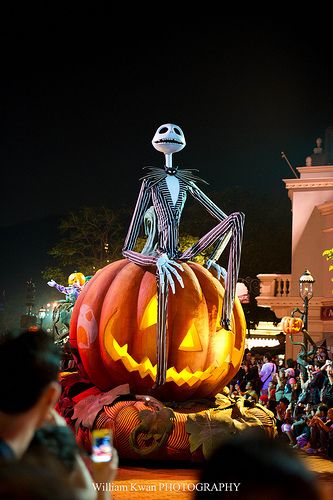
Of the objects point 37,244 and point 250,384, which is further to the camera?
point 37,244

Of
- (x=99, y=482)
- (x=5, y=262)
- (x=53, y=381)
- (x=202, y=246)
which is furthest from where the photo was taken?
(x=5, y=262)

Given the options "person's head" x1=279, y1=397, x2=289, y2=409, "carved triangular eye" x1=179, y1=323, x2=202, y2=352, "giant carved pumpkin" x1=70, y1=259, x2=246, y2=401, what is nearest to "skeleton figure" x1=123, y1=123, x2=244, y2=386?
"giant carved pumpkin" x1=70, y1=259, x2=246, y2=401

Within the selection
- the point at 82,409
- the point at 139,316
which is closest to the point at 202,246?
the point at 139,316

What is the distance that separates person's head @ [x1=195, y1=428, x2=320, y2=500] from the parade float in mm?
7603

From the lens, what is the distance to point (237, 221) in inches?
401

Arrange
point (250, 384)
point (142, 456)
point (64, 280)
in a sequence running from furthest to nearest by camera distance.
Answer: point (64, 280) → point (250, 384) → point (142, 456)

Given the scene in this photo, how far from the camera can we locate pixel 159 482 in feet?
27.9

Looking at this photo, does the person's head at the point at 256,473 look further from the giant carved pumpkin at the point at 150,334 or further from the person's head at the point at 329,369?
the person's head at the point at 329,369

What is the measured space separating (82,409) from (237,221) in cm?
314

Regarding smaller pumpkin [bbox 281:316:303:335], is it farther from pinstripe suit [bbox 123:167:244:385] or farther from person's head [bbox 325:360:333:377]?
pinstripe suit [bbox 123:167:244:385]

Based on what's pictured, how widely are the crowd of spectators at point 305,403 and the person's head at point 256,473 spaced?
8752 mm

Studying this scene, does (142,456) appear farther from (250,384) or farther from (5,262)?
(5,262)

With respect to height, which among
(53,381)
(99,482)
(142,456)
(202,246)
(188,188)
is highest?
(188,188)

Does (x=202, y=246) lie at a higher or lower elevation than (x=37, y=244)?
lower
